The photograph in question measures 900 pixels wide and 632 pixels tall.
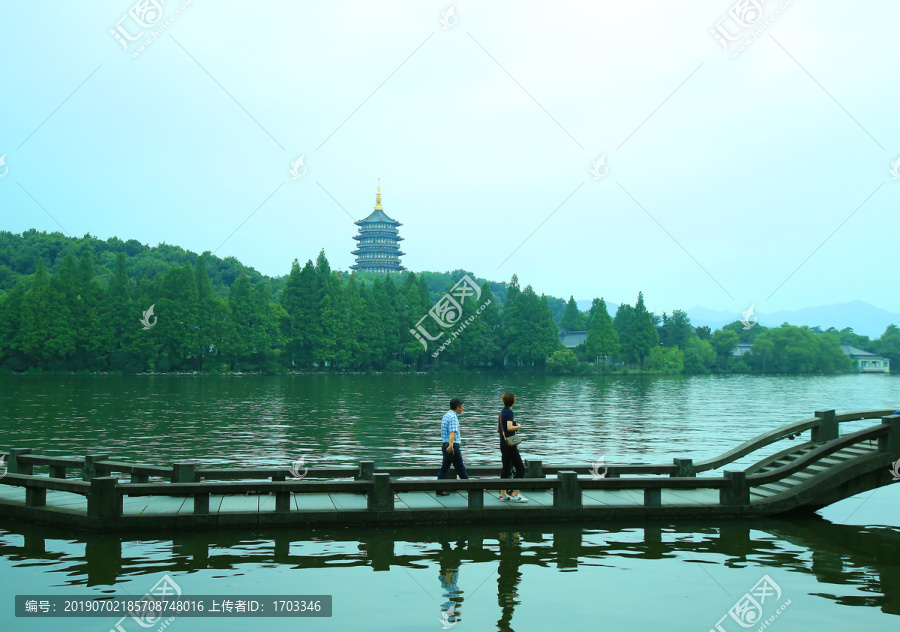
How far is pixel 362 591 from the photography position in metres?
9.23

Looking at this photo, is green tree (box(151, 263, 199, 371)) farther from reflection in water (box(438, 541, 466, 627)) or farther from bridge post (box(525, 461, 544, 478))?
reflection in water (box(438, 541, 466, 627))

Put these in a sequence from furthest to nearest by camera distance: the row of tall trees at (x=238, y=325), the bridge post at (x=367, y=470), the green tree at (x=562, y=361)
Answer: the green tree at (x=562, y=361), the row of tall trees at (x=238, y=325), the bridge post at (x=367, y=470)

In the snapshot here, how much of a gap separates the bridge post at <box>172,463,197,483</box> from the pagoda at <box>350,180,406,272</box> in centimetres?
14650

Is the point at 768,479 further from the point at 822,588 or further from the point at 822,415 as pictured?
the point at 822,588

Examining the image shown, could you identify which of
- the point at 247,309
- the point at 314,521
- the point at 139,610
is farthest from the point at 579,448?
the point at 247,309

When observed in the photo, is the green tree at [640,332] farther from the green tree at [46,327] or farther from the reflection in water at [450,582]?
the reflection in water at [450,582]

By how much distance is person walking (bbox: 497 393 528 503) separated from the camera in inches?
502

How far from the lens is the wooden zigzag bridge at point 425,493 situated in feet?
38.3

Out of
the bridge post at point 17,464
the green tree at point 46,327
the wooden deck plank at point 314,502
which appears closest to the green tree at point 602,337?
the green tree at point 46,327

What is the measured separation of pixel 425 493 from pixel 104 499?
551cm

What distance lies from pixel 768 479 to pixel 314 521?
828 cm

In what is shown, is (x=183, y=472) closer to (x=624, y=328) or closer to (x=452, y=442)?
(x=452, y=442)

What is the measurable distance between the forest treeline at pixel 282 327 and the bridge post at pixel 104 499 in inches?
2181

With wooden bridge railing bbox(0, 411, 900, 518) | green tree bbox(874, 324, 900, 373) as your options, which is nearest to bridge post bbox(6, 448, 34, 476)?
wooden bridge railing bbox(0, 411, 900, 518)
